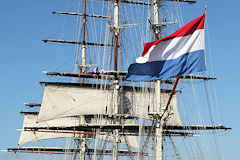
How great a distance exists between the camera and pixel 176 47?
22000mm

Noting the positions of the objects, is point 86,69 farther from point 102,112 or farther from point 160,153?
point 160,153

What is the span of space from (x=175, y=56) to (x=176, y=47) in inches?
19.9

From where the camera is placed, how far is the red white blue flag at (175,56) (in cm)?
2117

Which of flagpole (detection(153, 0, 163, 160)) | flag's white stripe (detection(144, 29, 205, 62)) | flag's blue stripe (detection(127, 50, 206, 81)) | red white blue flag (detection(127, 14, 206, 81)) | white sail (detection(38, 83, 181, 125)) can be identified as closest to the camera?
flag's blue stripe (detection(127, 50, 206, 81))

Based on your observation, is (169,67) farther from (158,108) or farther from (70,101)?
(70,101)

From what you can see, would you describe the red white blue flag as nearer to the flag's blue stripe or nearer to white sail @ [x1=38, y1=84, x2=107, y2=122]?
the flag's blue stripe

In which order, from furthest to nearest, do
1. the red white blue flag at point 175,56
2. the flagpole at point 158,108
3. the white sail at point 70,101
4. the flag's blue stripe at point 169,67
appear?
the white sail at point 70,101, the flagpole at point 158,108, the red white blue flag at point 175,56, the flag's blue stripe at point 169,67

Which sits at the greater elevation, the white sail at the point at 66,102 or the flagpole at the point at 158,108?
the white sail at the point at 66,102

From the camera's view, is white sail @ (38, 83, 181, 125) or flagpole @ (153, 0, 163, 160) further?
white sail @ (38, 83, 181, 125)

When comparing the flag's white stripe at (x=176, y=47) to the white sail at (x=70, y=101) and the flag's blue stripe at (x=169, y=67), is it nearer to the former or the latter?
the flag's blue stripe at (x=169, y=67)

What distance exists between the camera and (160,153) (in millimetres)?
24031

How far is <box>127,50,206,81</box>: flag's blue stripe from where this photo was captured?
2091cm

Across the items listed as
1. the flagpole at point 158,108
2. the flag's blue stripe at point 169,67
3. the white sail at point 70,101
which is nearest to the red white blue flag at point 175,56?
the flag's blue stripe at point 169,67

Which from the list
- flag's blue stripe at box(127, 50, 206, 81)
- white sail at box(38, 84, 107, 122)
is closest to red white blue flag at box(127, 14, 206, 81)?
flag's blue stripe at box(127, 50, 206, 81)
